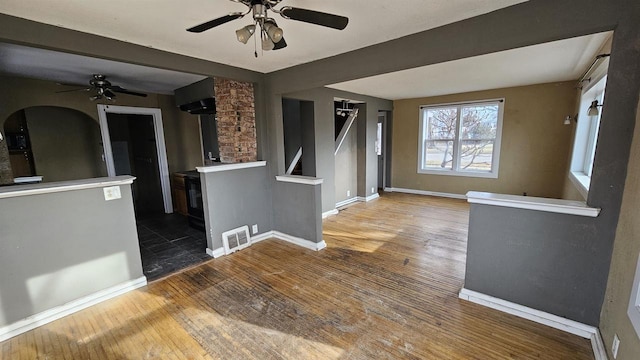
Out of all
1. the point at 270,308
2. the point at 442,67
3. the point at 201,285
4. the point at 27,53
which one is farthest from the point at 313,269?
the point at 27,53

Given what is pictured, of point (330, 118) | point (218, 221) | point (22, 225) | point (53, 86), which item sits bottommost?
point (218, 221)

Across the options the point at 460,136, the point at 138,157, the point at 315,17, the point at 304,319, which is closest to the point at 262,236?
the point at 304,319

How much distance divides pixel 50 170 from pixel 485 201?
6.75m

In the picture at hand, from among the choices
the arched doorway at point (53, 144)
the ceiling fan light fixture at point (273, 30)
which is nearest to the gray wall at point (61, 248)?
the ceiling fan light fixture at point (273, 30)

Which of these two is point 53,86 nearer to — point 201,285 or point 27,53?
point 27,53

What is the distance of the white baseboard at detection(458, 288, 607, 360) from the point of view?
1.86 meters

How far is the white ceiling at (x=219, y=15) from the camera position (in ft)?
6.13

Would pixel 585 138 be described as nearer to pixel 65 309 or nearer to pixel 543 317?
pixel 543 317

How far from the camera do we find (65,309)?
7.71 ft

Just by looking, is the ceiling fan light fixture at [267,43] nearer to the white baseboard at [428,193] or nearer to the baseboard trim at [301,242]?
the baseboard trim at [301,242]

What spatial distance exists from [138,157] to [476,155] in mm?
7691

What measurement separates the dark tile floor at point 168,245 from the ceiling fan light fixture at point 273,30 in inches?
112

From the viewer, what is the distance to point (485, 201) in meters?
2.27

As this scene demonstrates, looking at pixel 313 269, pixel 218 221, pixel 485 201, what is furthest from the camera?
pixel 218 221
